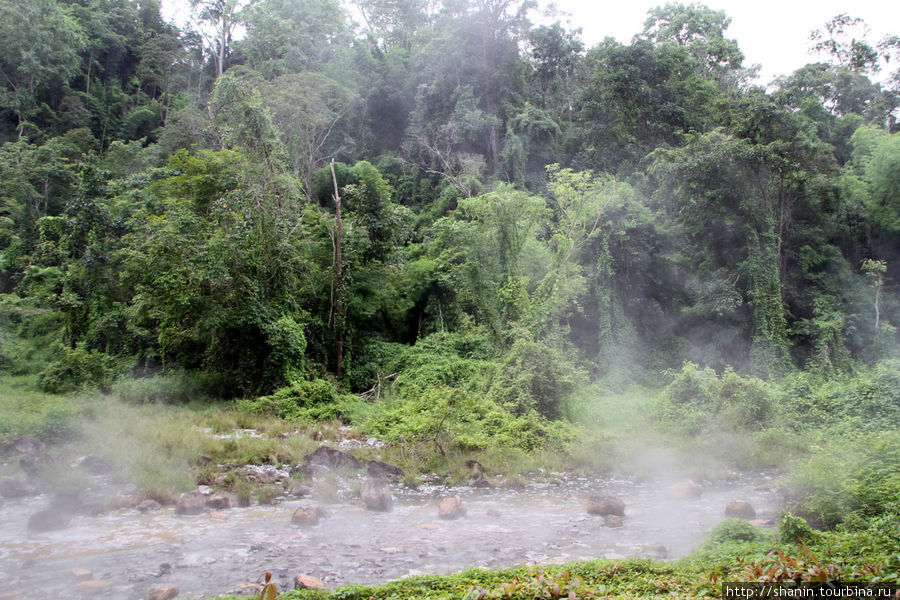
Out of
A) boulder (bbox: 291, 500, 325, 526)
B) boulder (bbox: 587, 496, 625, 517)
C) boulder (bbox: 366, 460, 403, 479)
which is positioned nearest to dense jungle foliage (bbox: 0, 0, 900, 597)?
boulder (bbox: 366, 460, 403, 479)

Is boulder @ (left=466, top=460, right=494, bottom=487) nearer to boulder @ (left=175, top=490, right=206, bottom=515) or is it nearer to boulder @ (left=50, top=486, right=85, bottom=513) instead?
boulder @ (left=175, top=490, right=206, bottom=515)

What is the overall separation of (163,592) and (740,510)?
8333mm

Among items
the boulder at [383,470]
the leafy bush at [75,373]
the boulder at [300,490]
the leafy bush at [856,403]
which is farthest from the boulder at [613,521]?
the leafy bush at [75,373]

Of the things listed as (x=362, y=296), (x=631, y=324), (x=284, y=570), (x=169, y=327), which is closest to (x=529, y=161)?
(x=631, y=324)

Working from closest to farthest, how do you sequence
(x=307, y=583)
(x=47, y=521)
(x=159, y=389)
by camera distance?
(x=307, y=583) → (x=47, y=521) → (x=159, y=389)

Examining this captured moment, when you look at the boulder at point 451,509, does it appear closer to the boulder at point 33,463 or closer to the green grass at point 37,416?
the boulder at point 33,463

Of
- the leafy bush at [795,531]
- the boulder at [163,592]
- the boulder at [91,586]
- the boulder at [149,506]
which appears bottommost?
the boulder at [91,586]

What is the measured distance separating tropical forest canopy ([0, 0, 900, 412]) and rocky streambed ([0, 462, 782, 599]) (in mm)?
4462

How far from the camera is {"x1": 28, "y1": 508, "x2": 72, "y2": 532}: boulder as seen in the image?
8.26 meters

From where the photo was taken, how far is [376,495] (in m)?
9.82

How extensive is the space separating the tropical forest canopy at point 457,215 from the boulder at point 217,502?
5480 mm

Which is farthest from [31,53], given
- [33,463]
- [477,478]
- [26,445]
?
[477,478]

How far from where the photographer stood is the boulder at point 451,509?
938cm

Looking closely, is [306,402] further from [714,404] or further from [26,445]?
[714,404]
